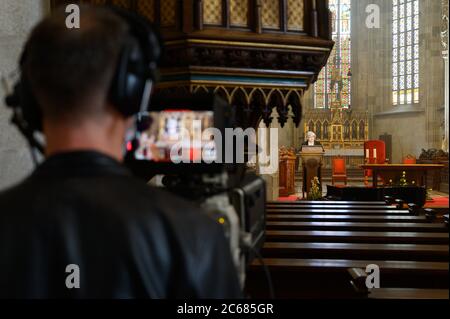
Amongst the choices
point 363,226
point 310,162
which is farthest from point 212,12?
point 310,162

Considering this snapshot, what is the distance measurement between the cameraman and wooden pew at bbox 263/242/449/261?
1996mm

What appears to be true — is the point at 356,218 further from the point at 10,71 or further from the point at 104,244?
the point at 104,244

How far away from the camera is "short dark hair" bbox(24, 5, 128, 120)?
3.13 feet

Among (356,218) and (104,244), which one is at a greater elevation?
(104,244)

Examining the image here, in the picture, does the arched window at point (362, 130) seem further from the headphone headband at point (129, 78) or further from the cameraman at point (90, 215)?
the cameraman at point (90, 215)

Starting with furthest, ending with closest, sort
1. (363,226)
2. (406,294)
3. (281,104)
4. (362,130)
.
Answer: (362,130) → (363,226) → (281,104) → (406,294)

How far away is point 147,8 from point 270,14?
2.30 feet

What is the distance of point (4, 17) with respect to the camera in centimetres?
303

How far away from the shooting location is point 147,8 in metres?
3.33

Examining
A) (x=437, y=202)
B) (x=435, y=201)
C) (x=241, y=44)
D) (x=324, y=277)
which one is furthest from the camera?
(x=435, y=201)

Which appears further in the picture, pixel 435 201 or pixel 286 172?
pixel 286 172

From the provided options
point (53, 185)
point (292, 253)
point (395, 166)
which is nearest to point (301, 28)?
point (292, 253)

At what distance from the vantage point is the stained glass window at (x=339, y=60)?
21516mm
